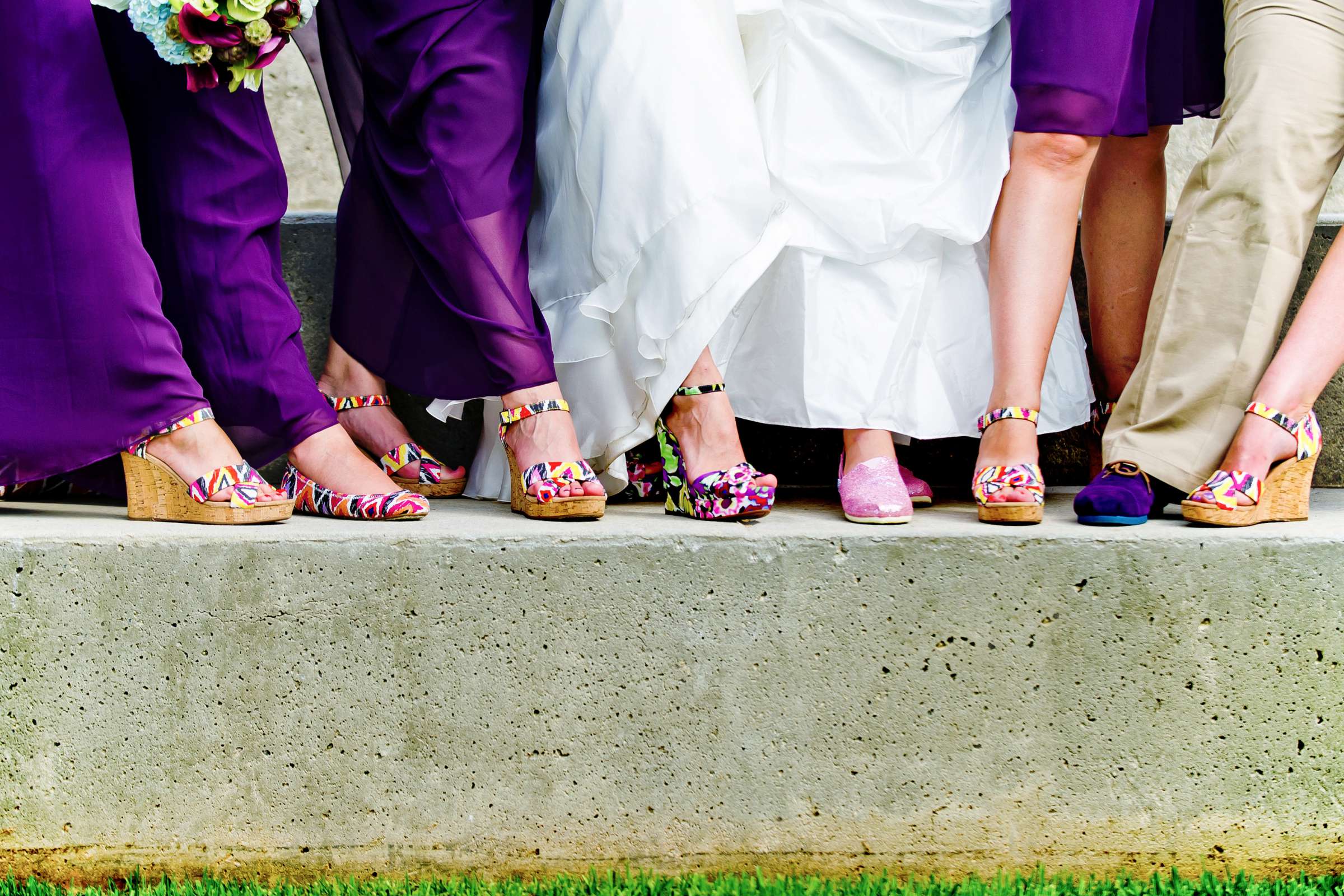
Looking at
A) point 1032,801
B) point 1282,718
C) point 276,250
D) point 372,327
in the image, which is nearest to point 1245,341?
point 1282,718

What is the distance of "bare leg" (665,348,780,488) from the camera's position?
5.59 ft

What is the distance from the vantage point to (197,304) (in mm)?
1689

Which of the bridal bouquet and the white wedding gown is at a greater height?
the bridal bouquet

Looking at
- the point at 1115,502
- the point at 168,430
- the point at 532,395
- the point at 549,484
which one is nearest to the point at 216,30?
the point at 168,430

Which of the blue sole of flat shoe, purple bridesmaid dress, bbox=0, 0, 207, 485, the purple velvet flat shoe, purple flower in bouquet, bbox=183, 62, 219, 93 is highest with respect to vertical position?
purple flower in bouquet, bbox=183, 62, 219, 93

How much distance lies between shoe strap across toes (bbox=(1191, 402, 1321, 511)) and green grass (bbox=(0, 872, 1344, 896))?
50 cm

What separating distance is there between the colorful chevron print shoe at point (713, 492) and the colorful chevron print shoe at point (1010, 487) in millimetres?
312

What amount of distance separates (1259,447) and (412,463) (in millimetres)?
1354

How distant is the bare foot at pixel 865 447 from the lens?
5.76 feet

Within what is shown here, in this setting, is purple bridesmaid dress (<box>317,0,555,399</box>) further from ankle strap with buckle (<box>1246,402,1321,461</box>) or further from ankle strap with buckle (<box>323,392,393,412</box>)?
ankle strap with buckle (<box>1246,402,1321,461</box>)

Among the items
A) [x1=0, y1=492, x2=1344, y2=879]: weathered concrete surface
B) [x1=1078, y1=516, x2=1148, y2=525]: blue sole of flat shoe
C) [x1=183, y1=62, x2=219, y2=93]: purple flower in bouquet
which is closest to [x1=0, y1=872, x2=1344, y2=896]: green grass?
[x1=0, y1=492, x2=1344, y2=879]: weathered concrete surface

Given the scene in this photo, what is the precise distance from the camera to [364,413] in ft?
6.43

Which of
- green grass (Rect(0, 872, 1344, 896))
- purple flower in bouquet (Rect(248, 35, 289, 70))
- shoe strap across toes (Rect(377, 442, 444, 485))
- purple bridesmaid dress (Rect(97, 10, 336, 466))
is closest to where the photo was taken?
green grass (Rect(0, 872, 1344, 896))

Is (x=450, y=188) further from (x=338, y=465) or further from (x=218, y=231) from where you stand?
(x=338, y=465)
